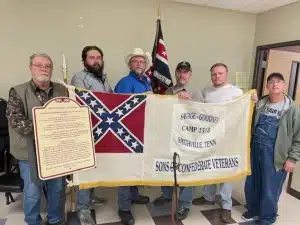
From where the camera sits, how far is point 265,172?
2121mm

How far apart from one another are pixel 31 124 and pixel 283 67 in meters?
3.96

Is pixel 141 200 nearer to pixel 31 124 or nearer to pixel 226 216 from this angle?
pixel 226 216

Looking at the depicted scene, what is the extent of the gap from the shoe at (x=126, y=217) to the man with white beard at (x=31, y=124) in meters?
0.51

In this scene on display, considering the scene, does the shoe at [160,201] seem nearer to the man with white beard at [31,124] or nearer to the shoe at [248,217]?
the shoe at [248,217]

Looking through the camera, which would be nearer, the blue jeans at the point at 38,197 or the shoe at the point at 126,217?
the blue jeans at the point at 38,197

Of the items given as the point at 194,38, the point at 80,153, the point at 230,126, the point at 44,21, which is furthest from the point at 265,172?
the point at 44,21

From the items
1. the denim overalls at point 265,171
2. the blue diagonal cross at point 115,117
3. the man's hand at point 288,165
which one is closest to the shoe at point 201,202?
the denim overalls at point 265,171

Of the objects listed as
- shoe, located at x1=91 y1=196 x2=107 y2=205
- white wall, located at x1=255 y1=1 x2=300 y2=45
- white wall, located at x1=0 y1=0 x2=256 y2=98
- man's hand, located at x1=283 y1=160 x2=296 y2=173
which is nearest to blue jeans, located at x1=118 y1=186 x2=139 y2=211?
shoe, located at x1=91 y1=196 x2=107 y2=205

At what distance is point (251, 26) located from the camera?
365 centimetres

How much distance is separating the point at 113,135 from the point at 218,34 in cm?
241

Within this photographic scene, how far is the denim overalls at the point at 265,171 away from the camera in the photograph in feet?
6.84

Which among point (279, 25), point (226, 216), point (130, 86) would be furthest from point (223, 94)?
point (279, 25)

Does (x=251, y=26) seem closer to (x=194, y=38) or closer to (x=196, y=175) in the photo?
(x=194, y=38)

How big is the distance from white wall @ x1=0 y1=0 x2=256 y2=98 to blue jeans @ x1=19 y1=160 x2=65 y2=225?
146 cm
